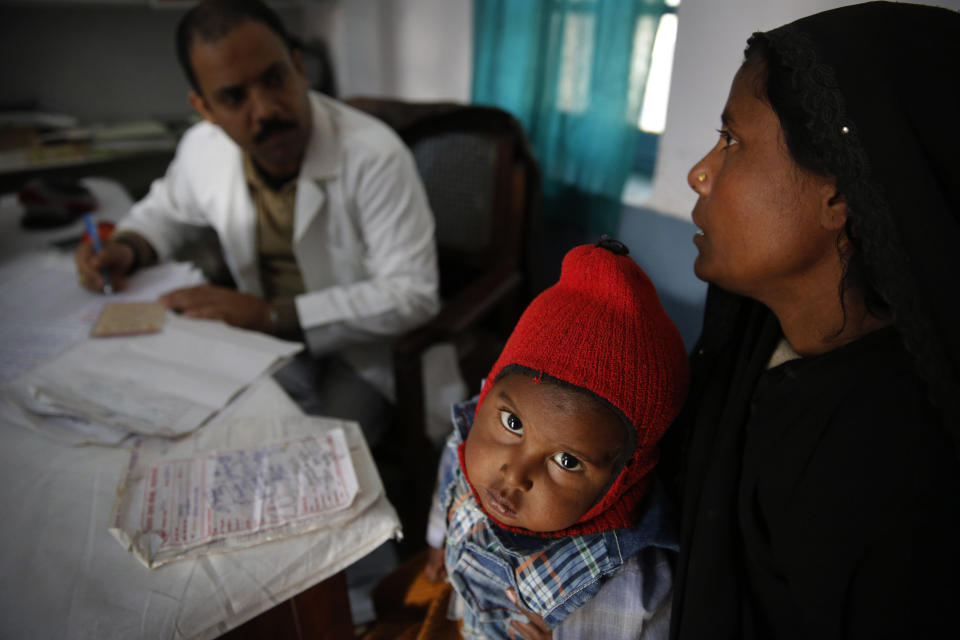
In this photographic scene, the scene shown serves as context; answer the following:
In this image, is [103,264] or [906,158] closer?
[906,158]

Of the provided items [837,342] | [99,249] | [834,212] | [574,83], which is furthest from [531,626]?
[574,83]

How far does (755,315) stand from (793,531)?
1.10 ft

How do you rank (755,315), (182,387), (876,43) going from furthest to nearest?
(182,387)
(755,315)
(876,43)

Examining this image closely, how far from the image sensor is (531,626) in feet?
2.89

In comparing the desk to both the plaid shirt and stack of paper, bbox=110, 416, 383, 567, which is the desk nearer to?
stack of paper, bbox=110, 416, 383, 567

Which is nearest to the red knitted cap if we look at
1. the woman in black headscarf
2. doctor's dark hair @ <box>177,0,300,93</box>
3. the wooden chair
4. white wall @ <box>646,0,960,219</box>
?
the woman in black headscarf

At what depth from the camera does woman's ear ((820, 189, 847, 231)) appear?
65 centimetres

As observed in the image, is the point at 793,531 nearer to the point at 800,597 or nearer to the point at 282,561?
the point at 800,597

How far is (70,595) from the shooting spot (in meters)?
0.74

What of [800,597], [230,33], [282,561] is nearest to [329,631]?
[282,561]

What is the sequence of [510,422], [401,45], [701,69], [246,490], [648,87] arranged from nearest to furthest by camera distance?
[510,422]
[246,490]
[701,69]
[648,87]
[401,45]

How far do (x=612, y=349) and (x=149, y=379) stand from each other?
37.2 inches

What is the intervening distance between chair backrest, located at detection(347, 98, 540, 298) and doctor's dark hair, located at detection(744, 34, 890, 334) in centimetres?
113

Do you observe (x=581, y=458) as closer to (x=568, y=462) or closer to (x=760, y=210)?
(x=568, y=462)
